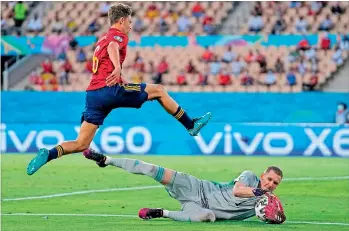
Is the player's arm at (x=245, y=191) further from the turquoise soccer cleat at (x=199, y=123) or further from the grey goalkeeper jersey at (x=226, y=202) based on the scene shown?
the turquoise soccer cleat at (x=199, y=123)

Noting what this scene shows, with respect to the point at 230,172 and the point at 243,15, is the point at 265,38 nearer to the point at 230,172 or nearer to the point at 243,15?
the point at 243,15

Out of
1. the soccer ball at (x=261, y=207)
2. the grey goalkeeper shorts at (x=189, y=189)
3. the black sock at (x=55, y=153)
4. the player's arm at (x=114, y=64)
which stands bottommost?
the soccer ball at (x=261, y=207)

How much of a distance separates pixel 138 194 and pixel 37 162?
469cm

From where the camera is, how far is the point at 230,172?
21.4 metres

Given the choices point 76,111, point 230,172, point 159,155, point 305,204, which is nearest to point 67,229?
point 305,204

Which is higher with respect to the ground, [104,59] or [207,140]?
[104,59]

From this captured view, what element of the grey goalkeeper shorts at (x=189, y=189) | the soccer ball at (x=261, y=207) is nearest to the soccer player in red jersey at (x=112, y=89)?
the grey goalkeeper shorts at (x=189, y=189)

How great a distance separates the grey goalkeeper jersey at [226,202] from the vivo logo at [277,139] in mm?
14414

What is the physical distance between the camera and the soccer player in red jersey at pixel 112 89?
12656 mm

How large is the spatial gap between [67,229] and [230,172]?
9.84 m

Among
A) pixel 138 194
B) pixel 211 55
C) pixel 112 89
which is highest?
pixel 211 55

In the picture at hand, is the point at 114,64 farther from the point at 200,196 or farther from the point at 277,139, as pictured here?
the point at 277,139

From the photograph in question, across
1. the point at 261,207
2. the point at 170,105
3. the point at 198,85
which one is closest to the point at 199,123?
the point at 170,105

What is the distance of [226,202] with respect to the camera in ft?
41.0
